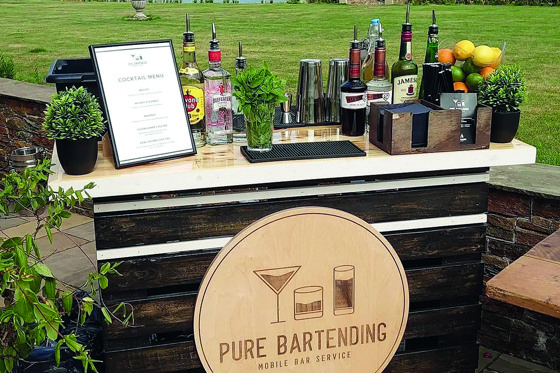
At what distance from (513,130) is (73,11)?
18116 millimetres

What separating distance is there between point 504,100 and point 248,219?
96cm

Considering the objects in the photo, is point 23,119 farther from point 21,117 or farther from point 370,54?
point 370,54

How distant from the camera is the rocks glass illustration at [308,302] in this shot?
2.31m

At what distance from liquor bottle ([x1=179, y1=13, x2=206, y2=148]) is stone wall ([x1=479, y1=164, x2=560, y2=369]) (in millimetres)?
1383

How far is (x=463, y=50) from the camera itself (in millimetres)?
2635

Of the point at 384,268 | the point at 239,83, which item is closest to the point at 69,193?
the point at 239,83

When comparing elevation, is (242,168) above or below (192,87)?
below

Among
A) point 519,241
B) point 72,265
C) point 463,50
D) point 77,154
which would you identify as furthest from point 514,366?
point 72,265

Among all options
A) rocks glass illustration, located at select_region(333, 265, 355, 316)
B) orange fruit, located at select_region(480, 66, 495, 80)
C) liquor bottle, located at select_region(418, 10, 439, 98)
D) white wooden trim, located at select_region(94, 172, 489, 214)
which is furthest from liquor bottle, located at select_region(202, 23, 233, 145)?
orange fruit, located at select_region(480, 66, 495, 80)

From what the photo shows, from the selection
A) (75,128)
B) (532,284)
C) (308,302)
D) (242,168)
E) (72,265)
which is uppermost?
(75,128)

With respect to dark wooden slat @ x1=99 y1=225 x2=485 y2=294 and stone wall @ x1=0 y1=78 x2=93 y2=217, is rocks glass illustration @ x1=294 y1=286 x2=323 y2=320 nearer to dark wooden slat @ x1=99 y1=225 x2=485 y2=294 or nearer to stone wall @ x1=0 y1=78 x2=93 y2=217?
dark wooden slat @ x1=99 y1=225 x2=485 y2=294

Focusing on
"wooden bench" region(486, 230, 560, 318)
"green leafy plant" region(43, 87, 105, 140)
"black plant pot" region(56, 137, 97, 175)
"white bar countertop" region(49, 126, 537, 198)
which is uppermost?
"green leafy plant" region(43, 87, 105, 140)

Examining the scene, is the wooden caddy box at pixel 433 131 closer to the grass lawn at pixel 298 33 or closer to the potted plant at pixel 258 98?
the potted plant at pixel 258 98

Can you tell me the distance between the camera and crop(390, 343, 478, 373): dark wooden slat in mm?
2570
